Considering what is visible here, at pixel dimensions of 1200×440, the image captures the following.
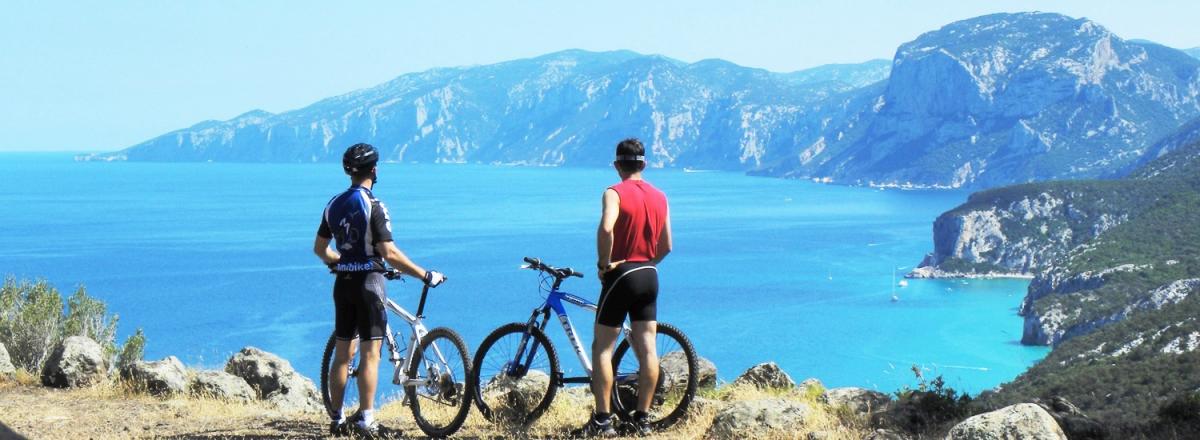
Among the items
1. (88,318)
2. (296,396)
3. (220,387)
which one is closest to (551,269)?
(220,387)

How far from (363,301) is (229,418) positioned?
2.44 m

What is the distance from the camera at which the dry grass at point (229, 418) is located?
7402mm

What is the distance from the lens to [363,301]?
705 cm

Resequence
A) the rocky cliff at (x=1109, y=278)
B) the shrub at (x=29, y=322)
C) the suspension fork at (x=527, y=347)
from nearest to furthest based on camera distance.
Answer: the suspension fork at (x=527, y=347)
the shrub at (x=29, y=322)
the rocky cliff at (x=1109, y=278)

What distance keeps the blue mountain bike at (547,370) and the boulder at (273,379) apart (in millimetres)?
3310

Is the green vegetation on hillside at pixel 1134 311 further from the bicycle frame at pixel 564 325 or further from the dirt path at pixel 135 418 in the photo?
the dirt path at pixel 135 418

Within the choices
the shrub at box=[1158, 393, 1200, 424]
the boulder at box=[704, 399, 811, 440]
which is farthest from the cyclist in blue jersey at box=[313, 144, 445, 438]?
the shrub at box=[1158, 393, 1200, 424]

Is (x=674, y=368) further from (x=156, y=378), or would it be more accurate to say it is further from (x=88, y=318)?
(x=88, y=318)

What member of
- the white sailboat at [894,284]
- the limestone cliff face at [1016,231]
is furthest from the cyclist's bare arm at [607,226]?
the limestone cliff face at [1016,231]

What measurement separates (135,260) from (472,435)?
127750mm

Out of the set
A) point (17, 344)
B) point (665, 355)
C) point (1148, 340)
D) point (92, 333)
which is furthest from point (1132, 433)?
point (1148, 340)

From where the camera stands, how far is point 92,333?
21.2 metres

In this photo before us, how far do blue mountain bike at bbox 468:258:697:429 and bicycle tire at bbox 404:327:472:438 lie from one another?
0.42 ft

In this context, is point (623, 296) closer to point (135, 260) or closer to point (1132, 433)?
point (1132, 433)
